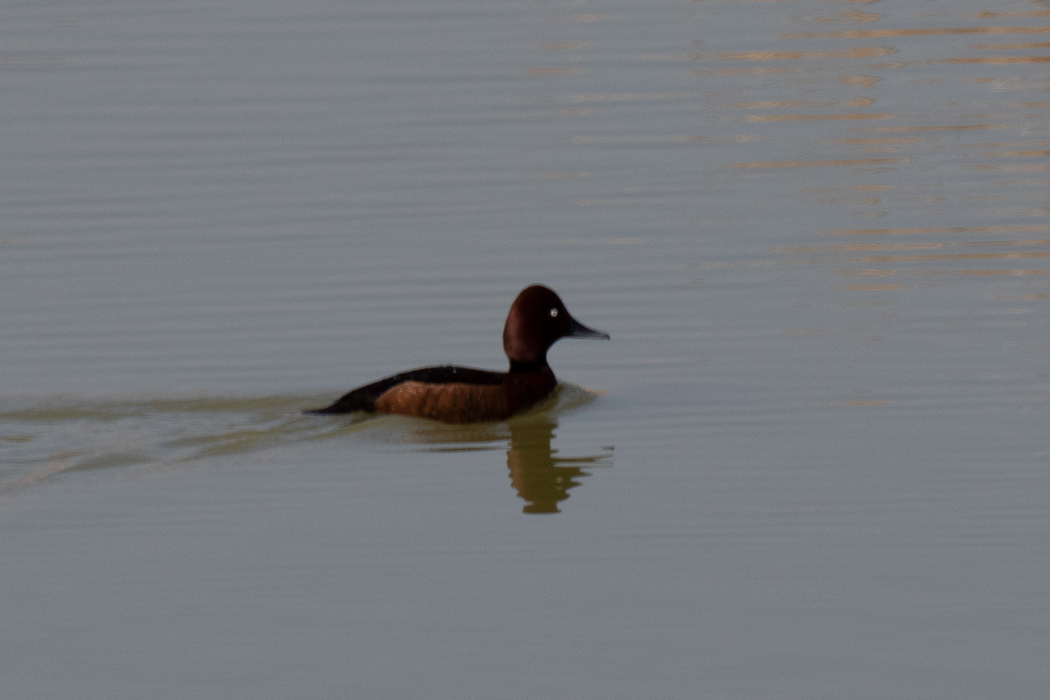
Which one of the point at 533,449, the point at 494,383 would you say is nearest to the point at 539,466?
the point at 533,449

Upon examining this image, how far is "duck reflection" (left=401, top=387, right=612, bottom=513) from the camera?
34.6 ft

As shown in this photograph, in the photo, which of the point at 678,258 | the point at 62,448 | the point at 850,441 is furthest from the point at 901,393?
the point at 62,448

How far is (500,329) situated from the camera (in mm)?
13648

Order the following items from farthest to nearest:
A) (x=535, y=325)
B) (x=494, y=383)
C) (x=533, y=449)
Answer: (x=535, y=325) → (x=494, y=383) → (x=533, y=449)

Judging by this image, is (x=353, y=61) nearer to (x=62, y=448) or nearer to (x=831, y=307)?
(x=831, y=307)

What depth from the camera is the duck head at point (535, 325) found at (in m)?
12.6

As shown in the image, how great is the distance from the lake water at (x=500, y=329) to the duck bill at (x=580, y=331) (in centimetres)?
28

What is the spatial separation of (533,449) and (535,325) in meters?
1.21

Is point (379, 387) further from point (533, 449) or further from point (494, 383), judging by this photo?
point (533, 449)

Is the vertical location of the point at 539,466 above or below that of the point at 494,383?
below

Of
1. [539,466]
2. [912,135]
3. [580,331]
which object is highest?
[912,135]

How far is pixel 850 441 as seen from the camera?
11.0m

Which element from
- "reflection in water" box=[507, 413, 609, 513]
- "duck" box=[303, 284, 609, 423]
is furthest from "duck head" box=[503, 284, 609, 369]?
"reflection in water" box=[507, 413, 609, 513]

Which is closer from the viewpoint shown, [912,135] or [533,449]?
[533,449]
